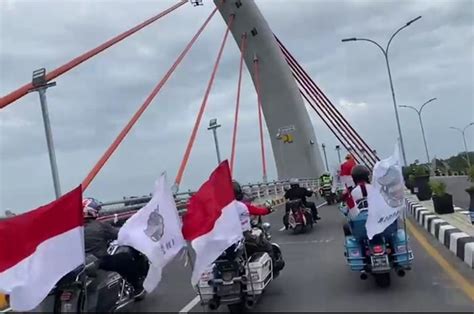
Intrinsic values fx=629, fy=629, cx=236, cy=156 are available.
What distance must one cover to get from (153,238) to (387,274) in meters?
2.87

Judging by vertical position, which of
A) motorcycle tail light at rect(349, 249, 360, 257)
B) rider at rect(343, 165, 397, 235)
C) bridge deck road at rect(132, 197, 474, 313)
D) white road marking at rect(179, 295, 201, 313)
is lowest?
bridge deck road at rect(132, 197, 474, 313)

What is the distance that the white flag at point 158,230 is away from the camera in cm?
578

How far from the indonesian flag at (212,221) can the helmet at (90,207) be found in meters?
1.11

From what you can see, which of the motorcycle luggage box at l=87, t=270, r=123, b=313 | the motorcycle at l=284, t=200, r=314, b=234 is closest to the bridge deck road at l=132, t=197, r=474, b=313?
the motorcycle luggage box at l=87, t=270, r=123, b=313

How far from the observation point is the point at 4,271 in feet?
17.0

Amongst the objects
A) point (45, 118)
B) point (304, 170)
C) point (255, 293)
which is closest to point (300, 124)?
point (304, 170)

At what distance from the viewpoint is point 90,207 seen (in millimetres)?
6543

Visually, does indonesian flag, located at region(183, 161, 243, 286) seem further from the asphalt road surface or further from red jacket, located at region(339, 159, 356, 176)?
the asphalt road surface

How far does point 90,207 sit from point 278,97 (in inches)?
1500

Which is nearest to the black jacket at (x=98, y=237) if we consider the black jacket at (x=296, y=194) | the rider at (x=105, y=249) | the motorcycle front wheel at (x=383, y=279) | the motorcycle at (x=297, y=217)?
the rider at (x=105, y=249)

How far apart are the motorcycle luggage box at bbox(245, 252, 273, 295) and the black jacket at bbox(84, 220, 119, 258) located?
1.48 metres

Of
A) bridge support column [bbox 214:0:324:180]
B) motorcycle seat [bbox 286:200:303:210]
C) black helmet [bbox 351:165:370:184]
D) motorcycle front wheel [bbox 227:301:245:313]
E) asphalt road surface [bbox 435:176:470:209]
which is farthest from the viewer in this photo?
bridge support column [bbox 214:0:324:180]

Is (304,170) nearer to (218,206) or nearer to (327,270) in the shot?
(327,270)

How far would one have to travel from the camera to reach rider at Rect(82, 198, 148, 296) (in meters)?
6.39
